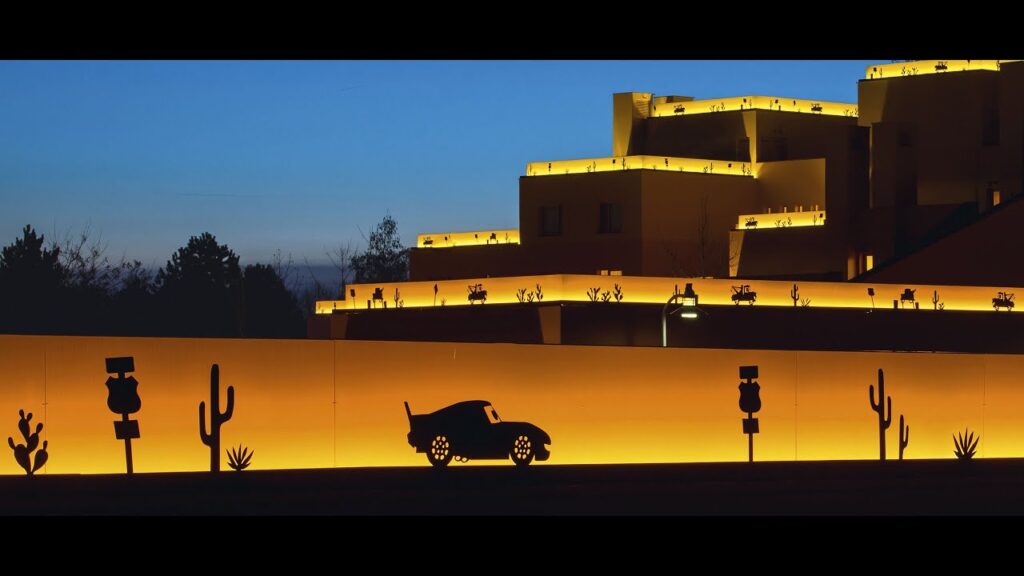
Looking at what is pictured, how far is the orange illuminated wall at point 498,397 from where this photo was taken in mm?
21906

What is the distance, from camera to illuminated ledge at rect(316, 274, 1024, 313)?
4347 centimetres

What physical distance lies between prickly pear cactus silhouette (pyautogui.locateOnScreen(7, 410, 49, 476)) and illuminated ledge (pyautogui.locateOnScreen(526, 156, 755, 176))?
36696 millimetres

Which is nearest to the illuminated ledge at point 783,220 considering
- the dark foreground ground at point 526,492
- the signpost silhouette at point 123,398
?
the dark foreground ground at point 526,492

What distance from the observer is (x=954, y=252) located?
50188 mm

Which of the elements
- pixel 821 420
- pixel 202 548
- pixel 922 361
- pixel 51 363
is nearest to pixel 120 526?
pixel 202 548

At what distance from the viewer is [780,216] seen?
5572 cm

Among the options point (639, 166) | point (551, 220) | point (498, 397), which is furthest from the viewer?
point (551, 220)

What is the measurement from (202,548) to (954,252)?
143 ft

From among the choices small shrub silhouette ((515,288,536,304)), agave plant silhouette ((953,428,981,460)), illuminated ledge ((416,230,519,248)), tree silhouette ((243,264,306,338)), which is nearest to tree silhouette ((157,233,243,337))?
tree silhouette ((243,264,306,338))

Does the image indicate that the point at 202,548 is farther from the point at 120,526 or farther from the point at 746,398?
the point at 746,398

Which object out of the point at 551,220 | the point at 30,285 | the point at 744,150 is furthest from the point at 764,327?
the point at 30,285

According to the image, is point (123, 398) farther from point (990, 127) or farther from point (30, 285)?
point (30, 285)

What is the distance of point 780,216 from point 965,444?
2591 centimetres
